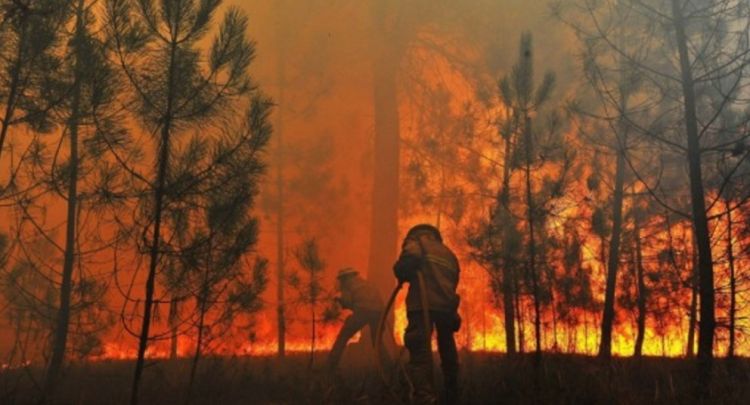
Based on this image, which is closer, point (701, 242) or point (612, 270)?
point (701, 242)

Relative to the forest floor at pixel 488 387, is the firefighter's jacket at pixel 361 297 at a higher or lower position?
higher

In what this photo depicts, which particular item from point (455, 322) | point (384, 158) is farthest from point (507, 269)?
point (384, 158)

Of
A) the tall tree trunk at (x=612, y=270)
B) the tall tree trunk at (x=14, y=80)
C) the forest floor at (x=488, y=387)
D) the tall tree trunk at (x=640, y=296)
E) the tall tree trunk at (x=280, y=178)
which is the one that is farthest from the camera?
the tall tree trunk at (x=280, y=178)

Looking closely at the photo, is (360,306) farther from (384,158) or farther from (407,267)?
(384,158)

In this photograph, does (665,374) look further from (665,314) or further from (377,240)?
(377,240)

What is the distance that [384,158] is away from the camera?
14.1 m

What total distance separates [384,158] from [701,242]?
9263 millimetres

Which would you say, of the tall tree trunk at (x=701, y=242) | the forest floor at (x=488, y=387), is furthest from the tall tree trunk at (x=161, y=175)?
the tall tree trunk at (x=701, y=242)

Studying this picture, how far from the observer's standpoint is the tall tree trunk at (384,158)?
13188mm

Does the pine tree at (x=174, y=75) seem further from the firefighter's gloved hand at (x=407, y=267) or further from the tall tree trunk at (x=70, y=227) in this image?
the firefighter's gloved hand at (x=407, y=267)

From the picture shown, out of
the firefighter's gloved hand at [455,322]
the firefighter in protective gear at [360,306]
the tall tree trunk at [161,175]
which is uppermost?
the tall tree trunk at [161,175]

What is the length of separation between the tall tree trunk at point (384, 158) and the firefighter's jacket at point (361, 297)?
4.87 m

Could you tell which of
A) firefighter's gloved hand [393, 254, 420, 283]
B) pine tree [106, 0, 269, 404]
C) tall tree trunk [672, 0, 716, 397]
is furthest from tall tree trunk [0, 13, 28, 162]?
tall tree trunk [672, 0, 716, 397]

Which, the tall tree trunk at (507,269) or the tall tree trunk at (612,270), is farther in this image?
the tall tree trunk at (612,270)
